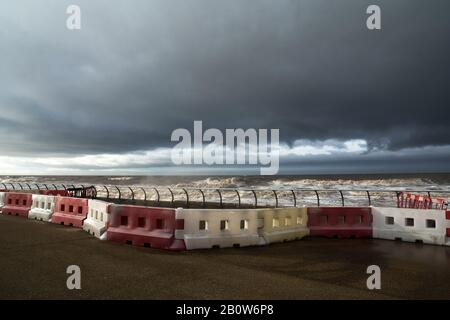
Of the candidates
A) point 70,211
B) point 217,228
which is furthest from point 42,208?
point 217,228

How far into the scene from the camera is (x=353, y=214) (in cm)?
996

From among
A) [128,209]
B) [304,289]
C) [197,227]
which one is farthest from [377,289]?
[128,209]

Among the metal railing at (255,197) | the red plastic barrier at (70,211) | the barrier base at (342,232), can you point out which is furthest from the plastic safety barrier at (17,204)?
the barrier base at (342,232)

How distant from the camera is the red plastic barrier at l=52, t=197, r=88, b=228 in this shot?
11051 mm

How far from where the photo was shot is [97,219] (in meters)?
9.66

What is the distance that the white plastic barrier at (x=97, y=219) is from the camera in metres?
8.92

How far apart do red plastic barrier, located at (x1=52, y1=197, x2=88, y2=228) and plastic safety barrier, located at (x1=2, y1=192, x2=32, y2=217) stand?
2661 millimetres

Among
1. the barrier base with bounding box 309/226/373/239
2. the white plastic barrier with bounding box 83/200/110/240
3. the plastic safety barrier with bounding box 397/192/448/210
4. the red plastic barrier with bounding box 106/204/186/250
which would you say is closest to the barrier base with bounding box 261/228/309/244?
the barrier base with bounding box 309/226/373/239

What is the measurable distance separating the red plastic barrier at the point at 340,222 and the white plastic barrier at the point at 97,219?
6000mm

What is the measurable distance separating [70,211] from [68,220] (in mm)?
378

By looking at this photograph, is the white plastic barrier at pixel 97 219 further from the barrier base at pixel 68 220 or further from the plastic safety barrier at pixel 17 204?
the plastic safety barrier at pixel 17 204

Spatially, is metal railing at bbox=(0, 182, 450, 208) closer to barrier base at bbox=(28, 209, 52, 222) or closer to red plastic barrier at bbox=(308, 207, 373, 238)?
red plastic barrier at bbox=(308, 207, 373, 238)
